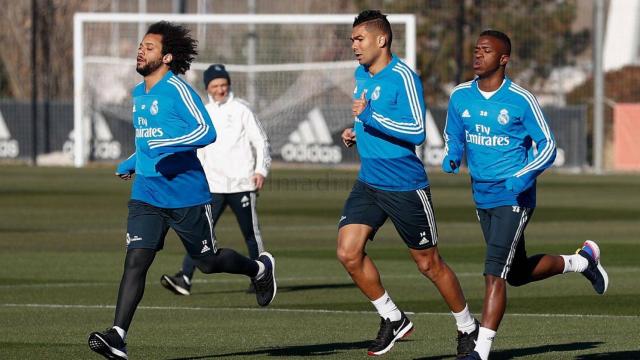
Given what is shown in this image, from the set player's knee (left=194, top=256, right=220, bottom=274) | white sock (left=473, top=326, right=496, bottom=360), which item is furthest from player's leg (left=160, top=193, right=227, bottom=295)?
white sock (left=473, top=326, right=496, bottom=360)

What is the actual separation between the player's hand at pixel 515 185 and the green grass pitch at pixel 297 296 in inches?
46.9

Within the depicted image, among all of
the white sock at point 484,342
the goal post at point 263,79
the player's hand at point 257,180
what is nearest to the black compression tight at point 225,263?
the white sock at point 484,342

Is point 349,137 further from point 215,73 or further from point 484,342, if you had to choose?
point 215,73

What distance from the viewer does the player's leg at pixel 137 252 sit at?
9656 mm

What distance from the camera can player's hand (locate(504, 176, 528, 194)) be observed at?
9.59 meters

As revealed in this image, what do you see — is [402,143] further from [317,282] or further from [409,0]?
[409,0]

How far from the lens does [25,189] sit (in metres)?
32.8

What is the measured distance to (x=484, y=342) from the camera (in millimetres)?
9422

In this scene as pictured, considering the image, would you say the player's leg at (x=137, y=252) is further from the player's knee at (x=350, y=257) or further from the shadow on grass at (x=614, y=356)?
the shadow on grass at (x=614, y=356)

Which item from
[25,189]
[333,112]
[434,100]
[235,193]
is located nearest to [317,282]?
[235,193]

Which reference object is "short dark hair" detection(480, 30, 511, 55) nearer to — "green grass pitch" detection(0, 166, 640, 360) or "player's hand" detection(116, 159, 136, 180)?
"green grass pitch" detection(0, 166, 640, 360)

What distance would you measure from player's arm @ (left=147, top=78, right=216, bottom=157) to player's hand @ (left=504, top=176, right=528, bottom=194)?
1884 millimetres

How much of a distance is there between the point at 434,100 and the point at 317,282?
3170 centimetres

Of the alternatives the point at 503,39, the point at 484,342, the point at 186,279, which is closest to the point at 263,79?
the point at 186,279
